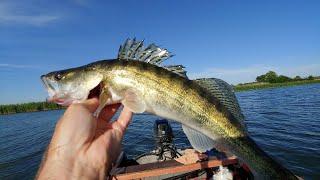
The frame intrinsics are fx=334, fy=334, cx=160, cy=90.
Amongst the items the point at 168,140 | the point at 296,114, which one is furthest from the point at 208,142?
the point at 296,114

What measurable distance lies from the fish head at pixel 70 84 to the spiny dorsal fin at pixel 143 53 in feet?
1.38

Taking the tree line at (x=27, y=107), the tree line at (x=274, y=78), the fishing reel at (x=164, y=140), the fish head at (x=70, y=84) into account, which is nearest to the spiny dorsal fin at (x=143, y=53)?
the fish head at (x=70, y=84)

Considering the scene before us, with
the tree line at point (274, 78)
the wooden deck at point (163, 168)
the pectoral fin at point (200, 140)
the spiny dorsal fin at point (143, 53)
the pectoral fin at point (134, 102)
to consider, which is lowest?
the wooden deck at point (163, 168)

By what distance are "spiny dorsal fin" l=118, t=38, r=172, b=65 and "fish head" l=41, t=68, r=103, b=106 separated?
1.38 feet

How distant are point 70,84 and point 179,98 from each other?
4.70 feet

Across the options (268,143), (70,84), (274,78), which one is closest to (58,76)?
(70,84)

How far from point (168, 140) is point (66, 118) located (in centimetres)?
743

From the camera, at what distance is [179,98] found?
12.6 ft

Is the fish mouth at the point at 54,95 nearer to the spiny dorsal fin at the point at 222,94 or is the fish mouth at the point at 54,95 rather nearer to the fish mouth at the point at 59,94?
the fish mouth at the point at 59,94

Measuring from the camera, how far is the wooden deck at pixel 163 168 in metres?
7.40

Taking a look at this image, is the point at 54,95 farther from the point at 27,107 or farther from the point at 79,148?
the point at 27,107

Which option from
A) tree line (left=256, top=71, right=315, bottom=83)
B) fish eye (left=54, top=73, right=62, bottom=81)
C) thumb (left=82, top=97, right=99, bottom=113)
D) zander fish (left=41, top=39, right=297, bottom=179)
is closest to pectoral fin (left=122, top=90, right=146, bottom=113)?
zander fish (left=41, top=39, right=297, bottom=179)

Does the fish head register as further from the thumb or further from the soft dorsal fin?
the soft dorsal fin

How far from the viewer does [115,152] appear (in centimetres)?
418
